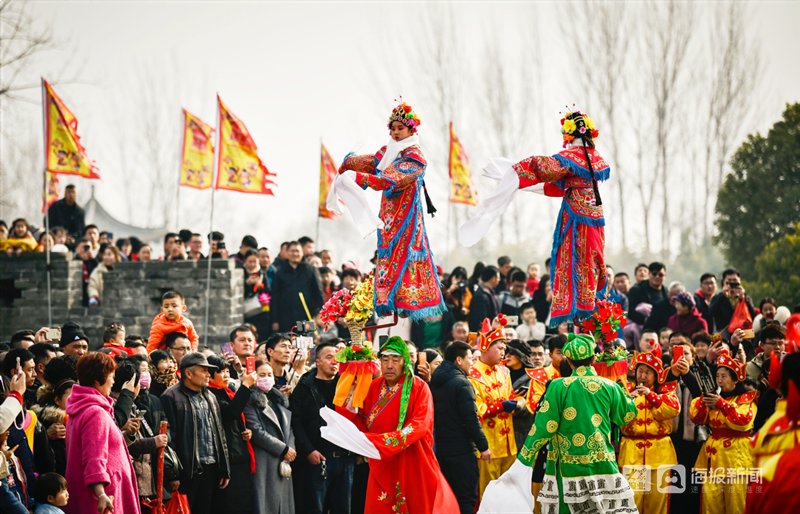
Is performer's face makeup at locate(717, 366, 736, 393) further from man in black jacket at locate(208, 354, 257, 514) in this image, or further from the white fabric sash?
man in black jacket at locate(208, 354, 257, 514)

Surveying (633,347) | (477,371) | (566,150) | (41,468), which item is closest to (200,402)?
(41,468)

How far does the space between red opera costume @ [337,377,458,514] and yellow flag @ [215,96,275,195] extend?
22.9 feet

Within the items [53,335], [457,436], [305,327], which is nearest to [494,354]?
[457,436]

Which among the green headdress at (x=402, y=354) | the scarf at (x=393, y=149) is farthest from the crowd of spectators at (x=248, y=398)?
the scarf at (x=393, y=149)

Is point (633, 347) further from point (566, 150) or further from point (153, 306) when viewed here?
point (153, 306)

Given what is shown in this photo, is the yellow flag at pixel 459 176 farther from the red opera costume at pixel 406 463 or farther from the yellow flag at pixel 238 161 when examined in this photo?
the red opera costume at pixel 406 463

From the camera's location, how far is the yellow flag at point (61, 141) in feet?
48.9

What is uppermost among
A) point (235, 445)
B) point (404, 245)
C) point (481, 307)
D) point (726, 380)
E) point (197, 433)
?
point (404, 245)

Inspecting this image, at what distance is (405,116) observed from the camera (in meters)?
9.11

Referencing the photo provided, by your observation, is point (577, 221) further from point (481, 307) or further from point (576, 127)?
point (481, 307)

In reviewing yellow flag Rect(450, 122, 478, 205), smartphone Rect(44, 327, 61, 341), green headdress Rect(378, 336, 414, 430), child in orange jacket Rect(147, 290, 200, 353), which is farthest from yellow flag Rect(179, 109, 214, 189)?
green headdress Rect(378, 336, 414, 430)

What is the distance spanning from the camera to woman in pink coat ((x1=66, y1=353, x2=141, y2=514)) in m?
7.68

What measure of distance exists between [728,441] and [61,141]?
9454 mm

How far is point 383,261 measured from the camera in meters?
9.18
